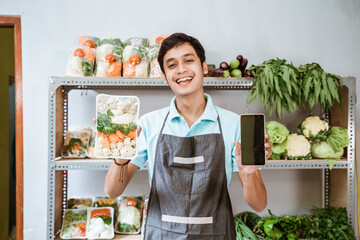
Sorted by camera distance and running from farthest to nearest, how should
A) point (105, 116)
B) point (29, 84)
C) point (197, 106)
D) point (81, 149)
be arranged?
1. point (29, 84)
2. point (81, 149)
3. point (197, 106)
4. point (105, 116)

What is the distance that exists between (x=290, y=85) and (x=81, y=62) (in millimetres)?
1572

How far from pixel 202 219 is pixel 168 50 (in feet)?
3.03

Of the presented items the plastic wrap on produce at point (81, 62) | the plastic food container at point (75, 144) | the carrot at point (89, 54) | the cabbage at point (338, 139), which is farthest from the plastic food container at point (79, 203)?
the cabbage at point (338, 139)

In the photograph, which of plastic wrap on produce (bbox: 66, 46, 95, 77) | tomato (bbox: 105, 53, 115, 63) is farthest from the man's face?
plastic wrap on produce (bbox: 66, 46, 95, 77)

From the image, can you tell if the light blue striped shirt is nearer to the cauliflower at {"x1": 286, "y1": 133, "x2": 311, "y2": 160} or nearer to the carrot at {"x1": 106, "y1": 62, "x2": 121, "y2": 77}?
the carrot at {"x1": 106, "y1": 62, "x2": 121, "y2": 77}

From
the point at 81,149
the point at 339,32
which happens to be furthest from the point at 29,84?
the point at 339,32

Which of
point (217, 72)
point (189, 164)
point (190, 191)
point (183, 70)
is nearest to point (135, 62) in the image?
point (217, 72)

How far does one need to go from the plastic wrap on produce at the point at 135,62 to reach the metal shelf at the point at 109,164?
0.69 meters

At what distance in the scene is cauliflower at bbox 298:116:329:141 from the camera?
211 centimetres

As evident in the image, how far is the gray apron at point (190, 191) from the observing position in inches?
55.6

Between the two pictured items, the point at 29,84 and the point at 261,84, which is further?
the point at 29,84

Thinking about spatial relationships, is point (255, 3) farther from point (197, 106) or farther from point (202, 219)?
point (202, 219)

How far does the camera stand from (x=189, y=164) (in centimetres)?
146

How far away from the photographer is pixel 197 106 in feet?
4.99
